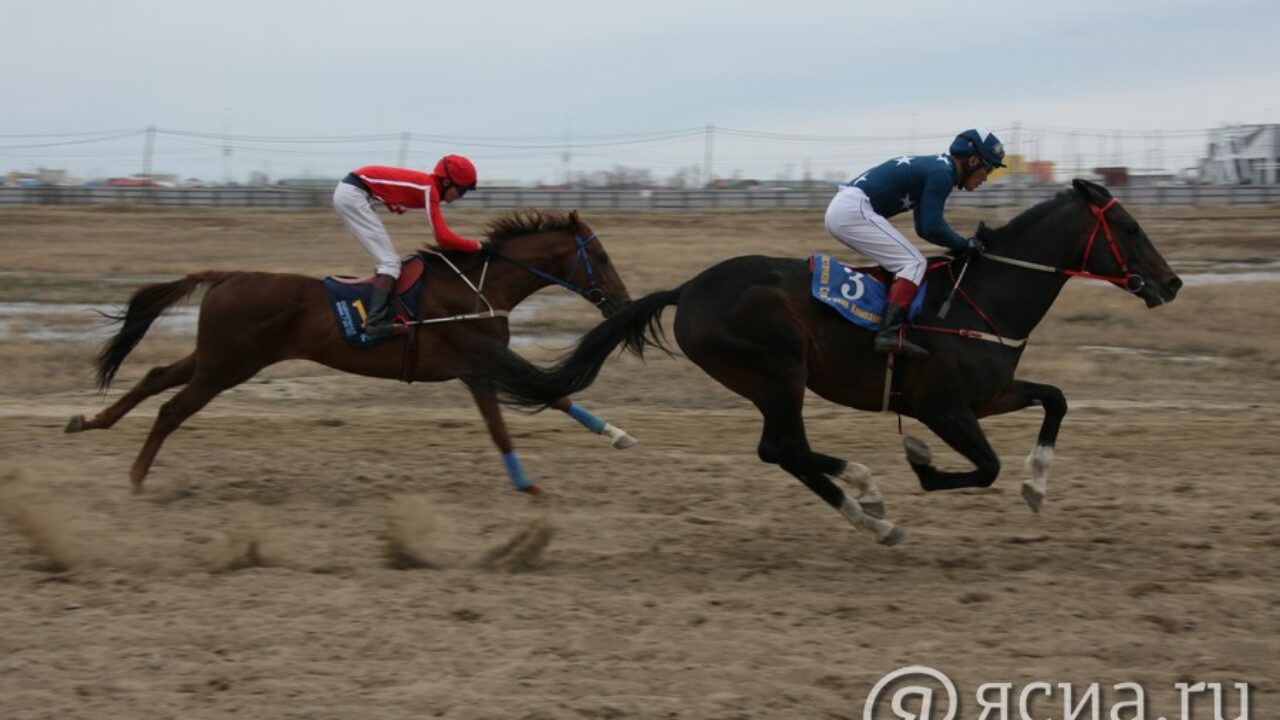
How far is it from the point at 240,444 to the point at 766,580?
205 inches

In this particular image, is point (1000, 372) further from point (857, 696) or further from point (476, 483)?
point (476, 483)

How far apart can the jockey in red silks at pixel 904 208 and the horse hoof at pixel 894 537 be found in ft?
3.29

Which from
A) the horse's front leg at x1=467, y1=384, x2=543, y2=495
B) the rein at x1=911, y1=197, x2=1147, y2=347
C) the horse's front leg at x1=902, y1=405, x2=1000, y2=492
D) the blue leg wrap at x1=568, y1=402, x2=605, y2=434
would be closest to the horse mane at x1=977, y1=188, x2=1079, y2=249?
the rein at x1=911, y1=197, x2=1147, y2=347

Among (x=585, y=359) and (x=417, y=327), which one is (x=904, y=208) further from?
(x=417, y=327)

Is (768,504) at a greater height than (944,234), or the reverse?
(944,234)

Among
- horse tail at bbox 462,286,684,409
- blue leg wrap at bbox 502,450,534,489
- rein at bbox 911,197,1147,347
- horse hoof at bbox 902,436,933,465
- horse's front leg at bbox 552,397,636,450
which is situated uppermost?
rein at bbox 911,197,1147,347

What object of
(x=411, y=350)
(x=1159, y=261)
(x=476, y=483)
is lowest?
(x=476, y=483)

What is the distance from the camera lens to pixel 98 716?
483 centimetres

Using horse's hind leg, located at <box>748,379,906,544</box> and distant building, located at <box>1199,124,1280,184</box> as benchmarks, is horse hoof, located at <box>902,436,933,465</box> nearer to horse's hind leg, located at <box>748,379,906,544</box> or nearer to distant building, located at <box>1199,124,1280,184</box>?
horse's hind leg, located at <box>748,379,906,544</box>

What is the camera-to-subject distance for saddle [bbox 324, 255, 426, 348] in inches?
353

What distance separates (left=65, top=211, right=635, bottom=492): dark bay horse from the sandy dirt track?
21.0 inches

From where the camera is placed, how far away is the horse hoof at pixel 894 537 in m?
7.45

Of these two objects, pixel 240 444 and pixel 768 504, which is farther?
pixel 240 444

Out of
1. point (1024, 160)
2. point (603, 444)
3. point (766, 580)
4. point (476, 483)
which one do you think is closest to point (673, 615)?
point (766, 580)
